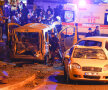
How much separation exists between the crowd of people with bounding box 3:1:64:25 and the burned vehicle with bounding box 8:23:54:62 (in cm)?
327

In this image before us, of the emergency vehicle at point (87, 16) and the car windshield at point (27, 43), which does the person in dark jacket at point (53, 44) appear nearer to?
the car windshield at point (27, 43)

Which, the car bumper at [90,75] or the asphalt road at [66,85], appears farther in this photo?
the car bumper at [90,75]

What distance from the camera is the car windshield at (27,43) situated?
11.0m

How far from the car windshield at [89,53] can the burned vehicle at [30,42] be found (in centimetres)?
263

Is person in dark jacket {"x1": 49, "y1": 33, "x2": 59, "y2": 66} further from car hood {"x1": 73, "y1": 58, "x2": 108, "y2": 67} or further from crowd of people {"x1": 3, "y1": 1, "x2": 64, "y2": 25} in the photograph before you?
car hood {"x1": 73, "y1": 58, "x2": 108, "y2": 67}

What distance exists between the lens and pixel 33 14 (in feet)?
51.4

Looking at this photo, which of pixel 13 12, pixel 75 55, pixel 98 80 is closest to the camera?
pixel 98 80

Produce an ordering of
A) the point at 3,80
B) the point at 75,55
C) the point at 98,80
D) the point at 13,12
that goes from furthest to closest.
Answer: the point at 13,12 → the point at 75,55 → the point at 98,80 → the point at 3,80

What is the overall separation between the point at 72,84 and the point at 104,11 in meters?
9.91

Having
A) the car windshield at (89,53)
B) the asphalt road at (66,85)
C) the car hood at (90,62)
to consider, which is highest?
the car windshield at (89,53)

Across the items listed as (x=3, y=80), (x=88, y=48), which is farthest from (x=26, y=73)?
(x=88, y=48)

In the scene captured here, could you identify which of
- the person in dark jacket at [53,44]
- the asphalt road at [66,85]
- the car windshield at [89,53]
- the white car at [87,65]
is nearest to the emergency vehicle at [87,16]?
the person in dark jacket at [53,44]

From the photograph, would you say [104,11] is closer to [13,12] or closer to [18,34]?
[13,12]

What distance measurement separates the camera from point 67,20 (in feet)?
54.7
